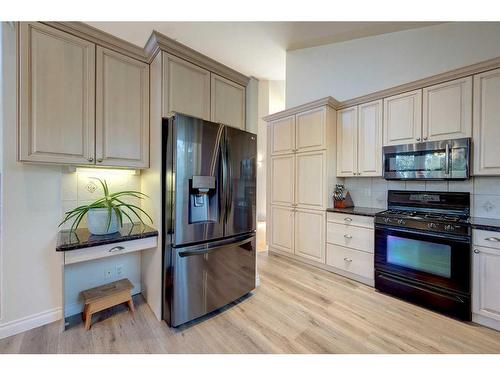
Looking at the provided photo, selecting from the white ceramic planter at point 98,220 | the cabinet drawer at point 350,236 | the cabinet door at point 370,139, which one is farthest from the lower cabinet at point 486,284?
the white ceramic planter at point 98,220

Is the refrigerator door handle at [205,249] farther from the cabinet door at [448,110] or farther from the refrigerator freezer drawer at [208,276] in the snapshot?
the cabinet door at [448,110]

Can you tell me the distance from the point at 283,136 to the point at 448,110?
194cm

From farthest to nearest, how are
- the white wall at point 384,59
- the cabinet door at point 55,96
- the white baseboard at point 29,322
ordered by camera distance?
the white wall at point 384,59 < the white baseboard at point 29,322 < the cabinet door at point 55,96

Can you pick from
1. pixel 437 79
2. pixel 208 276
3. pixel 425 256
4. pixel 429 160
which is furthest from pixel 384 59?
pixel 208 276

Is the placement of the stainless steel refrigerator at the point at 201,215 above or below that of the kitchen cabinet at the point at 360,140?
below

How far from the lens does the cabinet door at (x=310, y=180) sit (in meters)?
2.92

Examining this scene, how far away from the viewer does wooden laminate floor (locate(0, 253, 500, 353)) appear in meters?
1.53

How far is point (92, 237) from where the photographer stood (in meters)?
1.68

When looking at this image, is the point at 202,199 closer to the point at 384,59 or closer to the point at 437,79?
the point at 437,79

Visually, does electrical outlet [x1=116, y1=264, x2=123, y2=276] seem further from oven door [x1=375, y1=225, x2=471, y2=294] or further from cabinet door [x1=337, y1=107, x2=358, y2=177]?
cabinet door [x1=337, y1=107, x2=358, y2=177]

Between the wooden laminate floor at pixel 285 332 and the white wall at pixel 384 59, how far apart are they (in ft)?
8.79

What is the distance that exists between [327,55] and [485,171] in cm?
264

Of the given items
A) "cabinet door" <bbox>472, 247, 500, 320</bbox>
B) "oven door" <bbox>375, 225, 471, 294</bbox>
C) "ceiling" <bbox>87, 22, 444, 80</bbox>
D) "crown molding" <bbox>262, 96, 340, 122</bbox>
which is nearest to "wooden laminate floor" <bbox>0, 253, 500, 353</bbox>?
"cabinet door" <bbox>472, 247, 500, 320</bbox>
